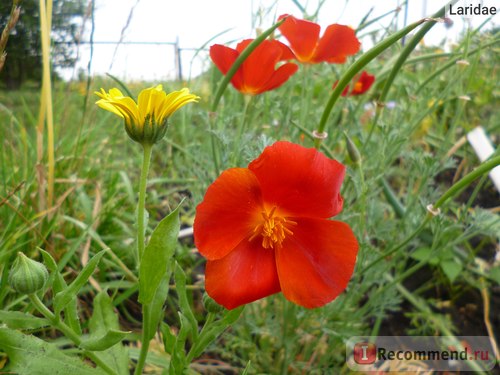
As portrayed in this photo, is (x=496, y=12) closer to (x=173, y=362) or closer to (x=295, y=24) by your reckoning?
(x=295, y=24)

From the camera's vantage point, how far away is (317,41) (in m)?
0.72

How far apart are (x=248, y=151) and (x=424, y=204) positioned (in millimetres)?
279

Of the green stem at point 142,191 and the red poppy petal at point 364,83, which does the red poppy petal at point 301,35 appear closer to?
the red poppy petal at point 364,83

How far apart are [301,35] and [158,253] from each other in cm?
43

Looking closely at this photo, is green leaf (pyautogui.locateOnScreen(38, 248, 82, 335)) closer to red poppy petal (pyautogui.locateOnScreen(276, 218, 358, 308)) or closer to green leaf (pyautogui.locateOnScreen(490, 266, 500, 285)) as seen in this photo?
red poppy petal (pyautogui.locateOnScreen(276, 218, 358, 308))

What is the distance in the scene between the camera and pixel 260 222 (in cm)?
48

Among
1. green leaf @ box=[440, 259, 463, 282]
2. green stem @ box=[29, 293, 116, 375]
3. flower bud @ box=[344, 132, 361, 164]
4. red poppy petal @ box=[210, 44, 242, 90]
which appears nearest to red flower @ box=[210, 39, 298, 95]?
red poppy petal @ box=[210, 44, 242, 90]

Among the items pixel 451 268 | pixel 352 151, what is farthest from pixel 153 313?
pixel 451 268

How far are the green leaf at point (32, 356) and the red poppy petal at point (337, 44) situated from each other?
54cm

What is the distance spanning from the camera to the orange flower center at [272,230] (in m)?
0.47

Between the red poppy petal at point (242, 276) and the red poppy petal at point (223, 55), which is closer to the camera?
the red poppy petal at point (242, 276)

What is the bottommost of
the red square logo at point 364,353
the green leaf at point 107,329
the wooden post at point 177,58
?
the red square logo at point 364,353

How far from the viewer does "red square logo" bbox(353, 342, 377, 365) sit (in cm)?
88

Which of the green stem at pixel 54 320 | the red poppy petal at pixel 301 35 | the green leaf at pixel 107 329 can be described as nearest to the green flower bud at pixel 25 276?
the green stem at pixel 54 320
